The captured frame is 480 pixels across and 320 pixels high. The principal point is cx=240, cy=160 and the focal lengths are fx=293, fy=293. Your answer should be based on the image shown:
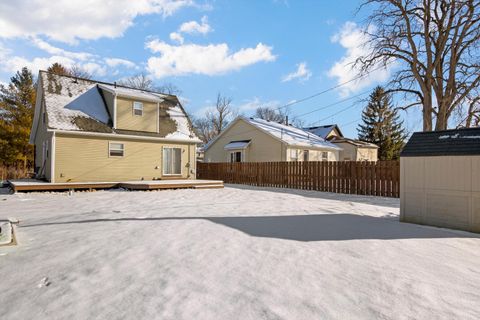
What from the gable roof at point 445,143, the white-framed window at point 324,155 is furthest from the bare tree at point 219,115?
the gable roof at point 445,143

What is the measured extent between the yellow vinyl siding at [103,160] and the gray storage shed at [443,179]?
12.6m

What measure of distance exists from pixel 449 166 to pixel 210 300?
5.73 metres

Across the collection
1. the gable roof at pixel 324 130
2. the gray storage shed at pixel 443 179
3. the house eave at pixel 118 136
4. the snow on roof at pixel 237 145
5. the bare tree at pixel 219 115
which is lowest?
the gray storage shed at pixel 443 179

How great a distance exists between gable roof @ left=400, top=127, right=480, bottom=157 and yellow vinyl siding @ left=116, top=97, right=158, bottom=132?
1310 centimetres

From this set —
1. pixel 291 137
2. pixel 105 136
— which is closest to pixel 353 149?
pixel 291 137

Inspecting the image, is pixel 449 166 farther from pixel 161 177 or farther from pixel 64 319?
pixel 161 177

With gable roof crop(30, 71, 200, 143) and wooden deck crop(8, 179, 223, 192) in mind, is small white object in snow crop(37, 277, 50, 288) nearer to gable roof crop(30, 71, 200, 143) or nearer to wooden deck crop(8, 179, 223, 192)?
wooden deck crop(8, 179, 223, 192)

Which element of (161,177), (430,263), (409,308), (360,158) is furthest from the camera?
(360,158)

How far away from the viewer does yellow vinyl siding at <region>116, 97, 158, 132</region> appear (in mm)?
15398

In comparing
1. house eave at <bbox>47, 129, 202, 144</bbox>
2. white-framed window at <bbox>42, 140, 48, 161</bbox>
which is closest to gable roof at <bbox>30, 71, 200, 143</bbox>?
house eave at <bbox>47, 129, 202, 144</bbox>

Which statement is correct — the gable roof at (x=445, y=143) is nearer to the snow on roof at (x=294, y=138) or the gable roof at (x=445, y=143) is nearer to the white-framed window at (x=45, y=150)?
the snow on roof at (x=294, y=138)

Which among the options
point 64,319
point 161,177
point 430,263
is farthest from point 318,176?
point 64,319

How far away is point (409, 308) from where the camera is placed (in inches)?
100

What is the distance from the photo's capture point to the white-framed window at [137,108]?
15.9 m
